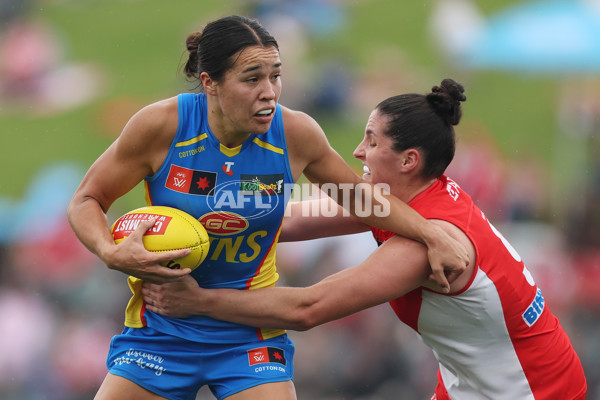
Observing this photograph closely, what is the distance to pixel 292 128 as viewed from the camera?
3799mm

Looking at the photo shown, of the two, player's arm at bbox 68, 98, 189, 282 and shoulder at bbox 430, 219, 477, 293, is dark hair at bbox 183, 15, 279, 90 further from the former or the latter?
shoulder at bbox 430, 219, 477, 293

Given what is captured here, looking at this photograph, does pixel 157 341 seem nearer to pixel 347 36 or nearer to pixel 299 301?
pixel 299 301

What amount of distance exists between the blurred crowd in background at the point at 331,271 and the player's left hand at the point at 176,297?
4.18 metres

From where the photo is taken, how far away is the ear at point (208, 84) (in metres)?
3.71

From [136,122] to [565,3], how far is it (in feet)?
26.4

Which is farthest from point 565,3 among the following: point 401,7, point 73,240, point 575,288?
point 73,240

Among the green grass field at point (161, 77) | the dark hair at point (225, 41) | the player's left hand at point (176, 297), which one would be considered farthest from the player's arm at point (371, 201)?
the green grass field at point (161, 77)

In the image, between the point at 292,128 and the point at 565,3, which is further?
the point at 565,3

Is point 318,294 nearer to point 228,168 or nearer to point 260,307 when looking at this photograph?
point 260,307

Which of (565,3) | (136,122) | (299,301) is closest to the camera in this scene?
(136,122)

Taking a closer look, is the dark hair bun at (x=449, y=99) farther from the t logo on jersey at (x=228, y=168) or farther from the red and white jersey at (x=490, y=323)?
the t logo on jersey at (x=228, y=168)

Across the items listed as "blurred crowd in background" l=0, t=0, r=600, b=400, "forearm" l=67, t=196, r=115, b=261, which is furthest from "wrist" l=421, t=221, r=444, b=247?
"blurred crowd in background" l=0, t=0, r=600, b=400

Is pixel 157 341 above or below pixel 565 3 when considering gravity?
below

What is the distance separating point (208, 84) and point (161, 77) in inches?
400
